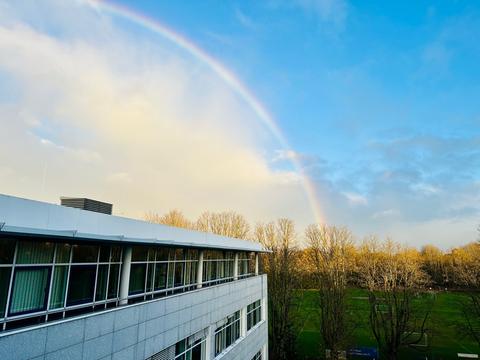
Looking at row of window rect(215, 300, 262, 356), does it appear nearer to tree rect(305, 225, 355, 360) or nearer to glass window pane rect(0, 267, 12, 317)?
glass window pane rect(0, 267, 12, 317)

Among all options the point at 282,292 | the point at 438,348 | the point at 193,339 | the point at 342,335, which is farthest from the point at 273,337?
the point at 193,339

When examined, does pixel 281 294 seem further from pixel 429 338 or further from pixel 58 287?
pixel 58 287

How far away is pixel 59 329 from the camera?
7.36 m

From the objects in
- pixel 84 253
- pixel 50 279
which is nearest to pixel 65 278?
pixel 50 279

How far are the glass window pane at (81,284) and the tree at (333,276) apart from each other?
3430 cm

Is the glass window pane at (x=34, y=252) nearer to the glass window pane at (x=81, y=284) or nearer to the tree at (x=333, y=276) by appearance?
the glass window pane at (x=81, y=284)

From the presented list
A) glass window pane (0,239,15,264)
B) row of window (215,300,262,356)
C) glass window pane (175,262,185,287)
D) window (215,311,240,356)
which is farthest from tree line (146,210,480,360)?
glass window pane (0,239,15,264)

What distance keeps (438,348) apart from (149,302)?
43798 millimetres

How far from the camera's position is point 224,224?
60.8 meters

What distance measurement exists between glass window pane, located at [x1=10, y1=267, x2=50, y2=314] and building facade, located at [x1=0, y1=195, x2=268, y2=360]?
22 millimetres

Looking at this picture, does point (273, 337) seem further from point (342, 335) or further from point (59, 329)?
point (59, 329)

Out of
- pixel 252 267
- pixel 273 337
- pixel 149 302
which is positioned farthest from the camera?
pixel 273 337

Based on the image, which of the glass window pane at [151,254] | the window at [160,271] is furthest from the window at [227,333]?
the glass window pane at [151,254]

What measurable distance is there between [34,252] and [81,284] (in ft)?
6.46
